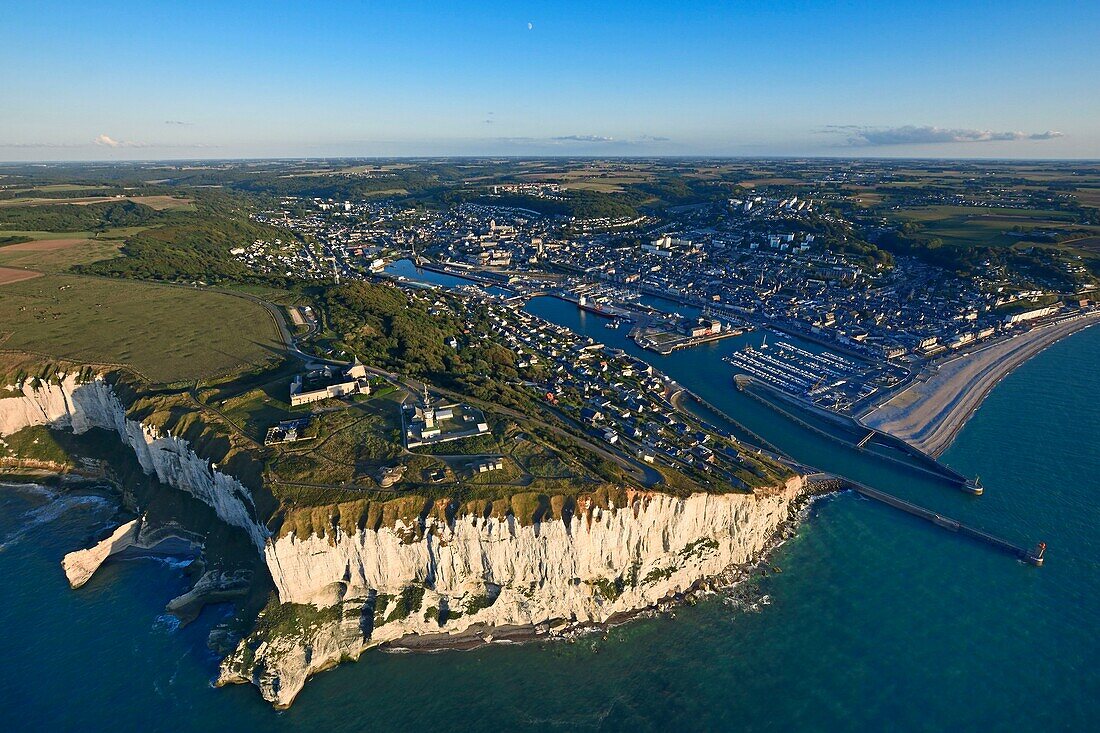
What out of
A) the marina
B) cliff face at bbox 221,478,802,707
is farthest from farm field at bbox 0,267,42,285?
the marina

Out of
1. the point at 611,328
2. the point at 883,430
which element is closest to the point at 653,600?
the point at 883,430

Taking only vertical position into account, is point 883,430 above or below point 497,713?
above

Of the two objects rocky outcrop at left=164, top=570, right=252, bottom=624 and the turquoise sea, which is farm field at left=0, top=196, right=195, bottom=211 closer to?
the turquoise sea

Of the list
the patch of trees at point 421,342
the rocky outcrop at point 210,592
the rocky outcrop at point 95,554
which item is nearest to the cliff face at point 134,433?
the rocky outcrop at point 210,592

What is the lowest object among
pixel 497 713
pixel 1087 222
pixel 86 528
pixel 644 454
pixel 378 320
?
pixel 497 713

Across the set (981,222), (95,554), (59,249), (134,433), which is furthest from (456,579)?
(981,222)

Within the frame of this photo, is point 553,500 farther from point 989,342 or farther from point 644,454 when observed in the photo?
point 989,342

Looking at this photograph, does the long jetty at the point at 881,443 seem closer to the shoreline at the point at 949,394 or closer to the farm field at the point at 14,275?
the shoreline at the point at 949,394
